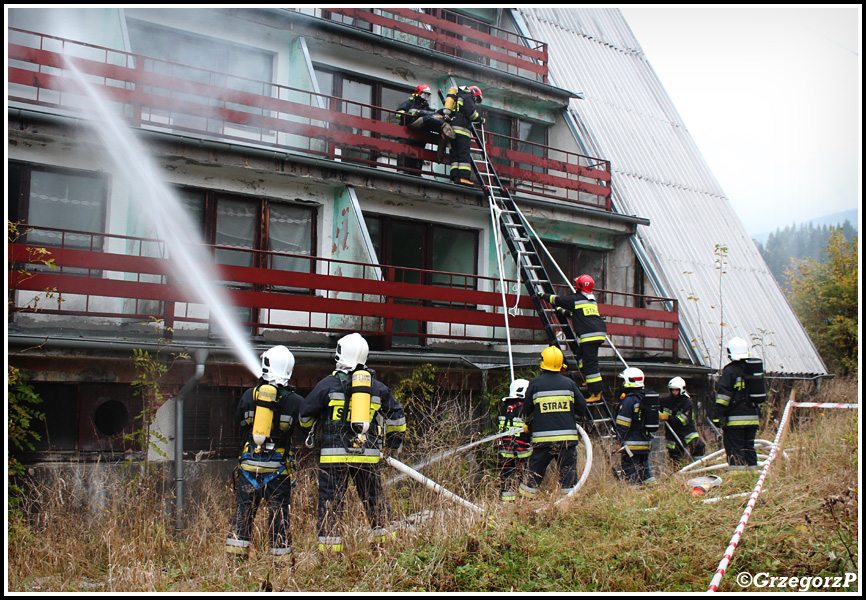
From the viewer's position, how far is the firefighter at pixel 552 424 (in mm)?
7141

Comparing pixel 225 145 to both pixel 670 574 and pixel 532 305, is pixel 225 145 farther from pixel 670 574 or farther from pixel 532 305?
pixel 670 574

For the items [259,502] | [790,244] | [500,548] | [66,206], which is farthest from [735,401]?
[790,244]

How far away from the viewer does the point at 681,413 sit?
10.1m

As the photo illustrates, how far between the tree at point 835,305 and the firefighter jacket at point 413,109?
11923 mm

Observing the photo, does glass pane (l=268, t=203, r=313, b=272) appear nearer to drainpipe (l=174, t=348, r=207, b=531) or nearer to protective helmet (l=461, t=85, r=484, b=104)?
drainpipe (l=174, t=348, r=207, b=531)

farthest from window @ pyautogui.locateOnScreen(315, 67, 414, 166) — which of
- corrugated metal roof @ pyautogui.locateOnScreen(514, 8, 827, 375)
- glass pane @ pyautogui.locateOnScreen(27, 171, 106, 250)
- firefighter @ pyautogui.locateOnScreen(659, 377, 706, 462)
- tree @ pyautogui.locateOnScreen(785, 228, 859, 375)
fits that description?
tree @ pyautogui.locateOnScreen(785, 228, 859, 375)

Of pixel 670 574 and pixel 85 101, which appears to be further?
pixel 85 101

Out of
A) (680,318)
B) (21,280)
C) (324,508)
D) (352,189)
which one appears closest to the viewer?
(324,508)

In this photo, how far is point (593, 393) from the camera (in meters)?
9.38

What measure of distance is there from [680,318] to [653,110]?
20.1 feet

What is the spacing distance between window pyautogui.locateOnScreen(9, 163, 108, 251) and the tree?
54.8 feet

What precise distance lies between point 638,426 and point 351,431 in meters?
4.82

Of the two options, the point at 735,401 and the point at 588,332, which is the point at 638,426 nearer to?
the point at 735,401

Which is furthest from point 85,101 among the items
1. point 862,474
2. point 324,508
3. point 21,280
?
point 862,474
